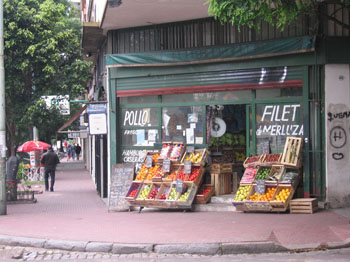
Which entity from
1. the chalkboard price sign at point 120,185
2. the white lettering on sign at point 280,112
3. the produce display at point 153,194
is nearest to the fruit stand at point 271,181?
the white lettering on sign at point 280,112

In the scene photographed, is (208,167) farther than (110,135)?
No

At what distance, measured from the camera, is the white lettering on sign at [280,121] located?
12.5m

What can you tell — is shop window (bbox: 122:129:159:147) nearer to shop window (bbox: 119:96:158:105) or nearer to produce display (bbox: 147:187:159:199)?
shop window (bbox: 119:96:158:105)

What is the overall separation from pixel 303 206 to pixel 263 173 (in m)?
1.24

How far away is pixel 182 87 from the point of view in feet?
44.9

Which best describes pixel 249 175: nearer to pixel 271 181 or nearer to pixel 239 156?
pixel 271 181

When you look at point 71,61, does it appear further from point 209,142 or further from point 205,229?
point 205,229

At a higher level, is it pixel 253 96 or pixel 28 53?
pixel 28 53

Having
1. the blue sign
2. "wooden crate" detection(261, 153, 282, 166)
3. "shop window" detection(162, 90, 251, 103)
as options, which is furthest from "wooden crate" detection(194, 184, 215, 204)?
the blue sign

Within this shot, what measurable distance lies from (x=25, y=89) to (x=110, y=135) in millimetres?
7031

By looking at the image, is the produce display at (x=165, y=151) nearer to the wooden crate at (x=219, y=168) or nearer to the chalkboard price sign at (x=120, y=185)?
the chalkboard price sign at (x=120, y=185)

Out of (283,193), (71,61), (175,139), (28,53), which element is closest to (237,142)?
(175,139)

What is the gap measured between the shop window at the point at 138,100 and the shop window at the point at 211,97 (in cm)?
33

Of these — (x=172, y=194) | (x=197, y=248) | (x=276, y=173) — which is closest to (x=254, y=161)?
(x=276, y=173)
